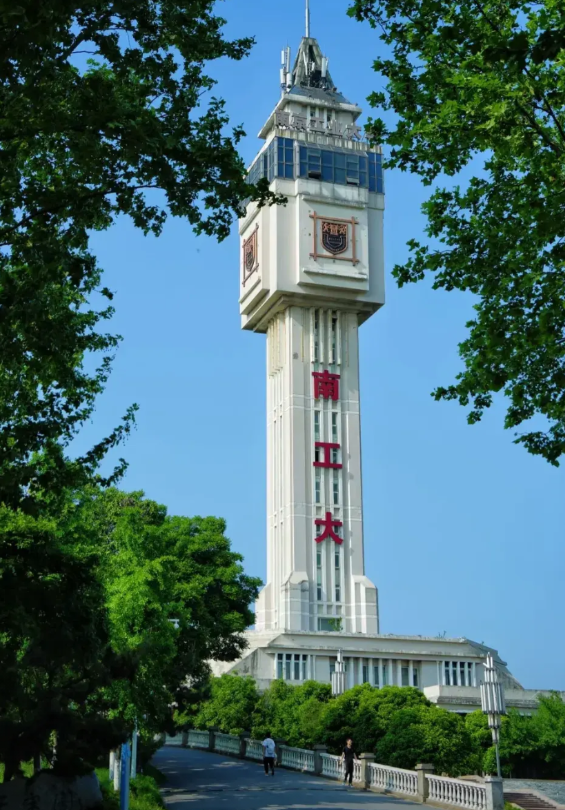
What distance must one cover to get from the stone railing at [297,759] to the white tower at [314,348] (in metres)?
24.3

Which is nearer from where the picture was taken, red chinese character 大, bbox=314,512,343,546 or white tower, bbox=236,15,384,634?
white tower, bbox=236,15,384,634

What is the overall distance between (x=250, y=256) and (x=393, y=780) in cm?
4538

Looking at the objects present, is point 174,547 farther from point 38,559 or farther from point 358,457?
point 358,457

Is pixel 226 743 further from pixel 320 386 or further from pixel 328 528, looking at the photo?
pixel 320 386

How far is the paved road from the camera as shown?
952 inches

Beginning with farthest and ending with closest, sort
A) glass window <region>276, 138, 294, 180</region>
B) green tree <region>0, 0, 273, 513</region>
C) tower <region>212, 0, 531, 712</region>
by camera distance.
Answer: glass window <region>276, 138, 294, 180</region>
tower <region>212, 0, 531, 712</region>
green tree <region>0, 0, 273, 513</region>

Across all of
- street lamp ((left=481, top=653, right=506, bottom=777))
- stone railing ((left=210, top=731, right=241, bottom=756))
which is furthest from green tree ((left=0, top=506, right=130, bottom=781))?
stone railing ((left=210, top=731, right=241, bottom=756))

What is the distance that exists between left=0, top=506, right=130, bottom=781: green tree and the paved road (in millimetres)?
8931

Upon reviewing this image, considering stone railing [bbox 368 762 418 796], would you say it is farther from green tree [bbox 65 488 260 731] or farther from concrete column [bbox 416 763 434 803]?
green tree [bbox 65 488 260 731]

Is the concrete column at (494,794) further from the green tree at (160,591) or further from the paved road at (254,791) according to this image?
the green tree at (160,591)

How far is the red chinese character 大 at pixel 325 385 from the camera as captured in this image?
6488cm

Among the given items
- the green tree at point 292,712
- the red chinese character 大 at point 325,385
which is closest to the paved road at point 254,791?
the green tree at point 292,712

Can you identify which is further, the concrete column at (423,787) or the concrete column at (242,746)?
the concrete column at (242,746)

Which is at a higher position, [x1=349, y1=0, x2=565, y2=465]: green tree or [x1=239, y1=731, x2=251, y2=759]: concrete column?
[x1=349, y1=0, x2=565, y2=465]: green tree
